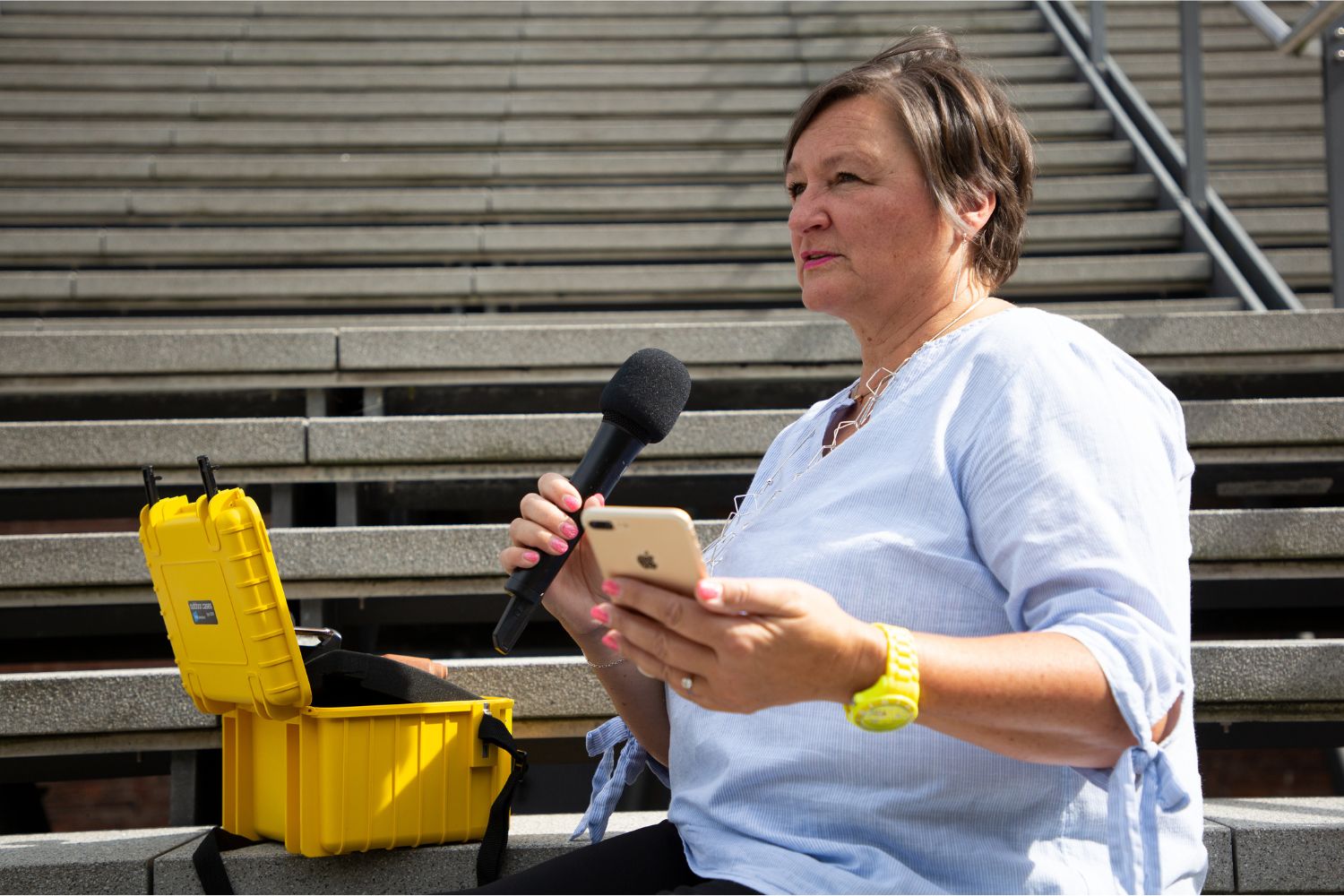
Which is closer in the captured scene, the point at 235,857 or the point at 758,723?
the point at 758,723

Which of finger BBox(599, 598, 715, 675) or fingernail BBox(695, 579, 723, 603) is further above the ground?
fingernail BBox(695, 579, 723, 603)

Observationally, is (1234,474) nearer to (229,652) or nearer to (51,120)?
(229,652)

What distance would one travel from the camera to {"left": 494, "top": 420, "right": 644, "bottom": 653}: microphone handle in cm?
139

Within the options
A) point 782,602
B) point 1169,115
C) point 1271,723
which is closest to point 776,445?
point 782,602

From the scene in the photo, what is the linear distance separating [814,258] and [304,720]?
999mm

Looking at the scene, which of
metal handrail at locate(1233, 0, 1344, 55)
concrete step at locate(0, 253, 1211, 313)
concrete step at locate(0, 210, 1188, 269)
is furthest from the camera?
concrete step at locate(0, 210, 1188, 269)

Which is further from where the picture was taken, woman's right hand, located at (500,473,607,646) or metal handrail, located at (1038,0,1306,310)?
metal handrail, located at (1038,0,1306,310)

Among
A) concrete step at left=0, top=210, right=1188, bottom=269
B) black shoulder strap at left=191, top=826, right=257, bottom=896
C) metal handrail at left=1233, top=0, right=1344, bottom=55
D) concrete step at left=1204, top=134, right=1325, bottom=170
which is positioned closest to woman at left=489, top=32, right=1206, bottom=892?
black shoulder strap at left=191, top=826, right=257, bottom=896

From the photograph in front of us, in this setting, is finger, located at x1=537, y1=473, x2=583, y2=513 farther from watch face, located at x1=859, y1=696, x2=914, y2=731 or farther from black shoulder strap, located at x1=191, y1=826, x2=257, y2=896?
black shoulder strap, located at x1=191, y1=826, x2=257, y2=896

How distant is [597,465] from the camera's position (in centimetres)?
144

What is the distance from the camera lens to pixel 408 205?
450 cm

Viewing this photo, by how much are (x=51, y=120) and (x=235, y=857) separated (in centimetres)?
410

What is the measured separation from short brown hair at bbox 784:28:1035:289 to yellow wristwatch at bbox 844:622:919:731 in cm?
61

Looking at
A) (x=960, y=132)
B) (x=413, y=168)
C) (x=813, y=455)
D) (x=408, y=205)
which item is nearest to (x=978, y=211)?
(x=960, y=132)
